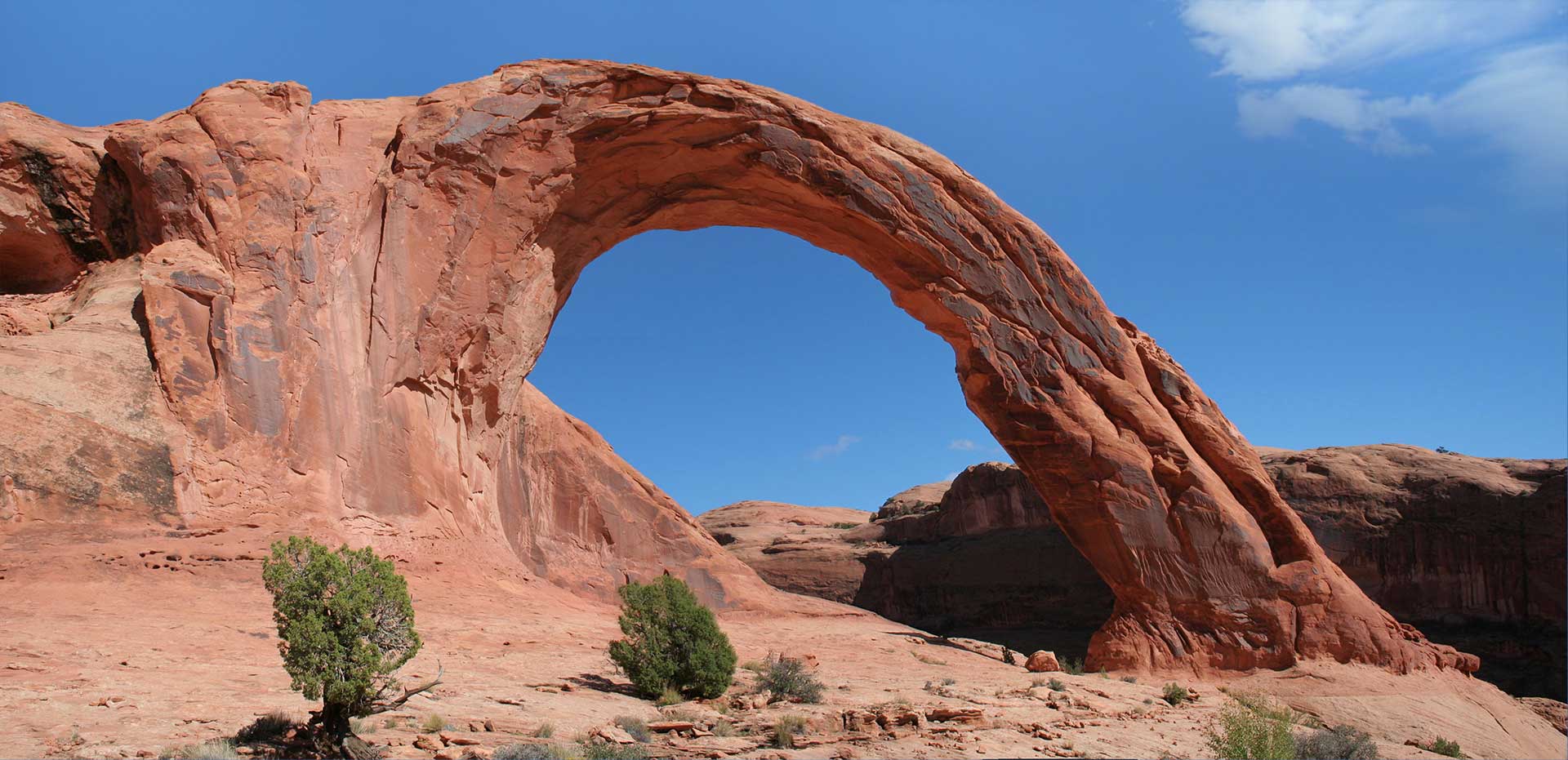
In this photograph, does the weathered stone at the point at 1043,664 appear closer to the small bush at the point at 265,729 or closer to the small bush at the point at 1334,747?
the small bush at the point at 1334,747

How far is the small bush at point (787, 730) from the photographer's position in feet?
25.6

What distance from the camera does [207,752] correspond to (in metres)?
5.84

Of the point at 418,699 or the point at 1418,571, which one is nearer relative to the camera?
the point at 418,699

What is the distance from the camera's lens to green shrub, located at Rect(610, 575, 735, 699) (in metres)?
9.88

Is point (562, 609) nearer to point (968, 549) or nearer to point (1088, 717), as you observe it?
point (1088, 717)

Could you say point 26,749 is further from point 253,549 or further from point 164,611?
point 253,549

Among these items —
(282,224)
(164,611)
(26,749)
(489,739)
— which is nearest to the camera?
(26,749)

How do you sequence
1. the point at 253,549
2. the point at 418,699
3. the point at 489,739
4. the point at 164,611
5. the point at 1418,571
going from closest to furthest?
the point at 489,739 → the point at 418,699 → the point at 164,611 → the point at 253,549 → the point at 1418,571

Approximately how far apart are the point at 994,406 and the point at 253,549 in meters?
11.4

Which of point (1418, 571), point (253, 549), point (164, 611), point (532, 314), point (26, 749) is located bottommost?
point (26, 749)

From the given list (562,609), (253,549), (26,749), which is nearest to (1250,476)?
(562,609)

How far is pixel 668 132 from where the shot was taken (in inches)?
658

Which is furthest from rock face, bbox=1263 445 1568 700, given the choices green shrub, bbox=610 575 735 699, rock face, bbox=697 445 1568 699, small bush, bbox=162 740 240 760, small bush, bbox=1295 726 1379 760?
small bush, bbox=162 740 240 760

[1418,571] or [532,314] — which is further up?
[532,314]
